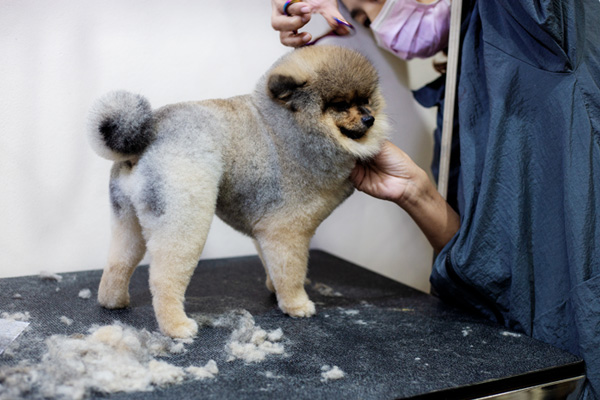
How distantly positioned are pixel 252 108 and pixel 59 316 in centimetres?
61

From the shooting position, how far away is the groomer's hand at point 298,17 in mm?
1008

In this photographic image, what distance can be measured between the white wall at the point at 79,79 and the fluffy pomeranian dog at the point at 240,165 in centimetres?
13

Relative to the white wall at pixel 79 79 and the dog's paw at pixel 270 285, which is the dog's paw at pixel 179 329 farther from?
the dog's paw at pixel 270 285

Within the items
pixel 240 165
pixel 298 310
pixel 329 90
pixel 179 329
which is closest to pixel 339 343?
pixel 298 310

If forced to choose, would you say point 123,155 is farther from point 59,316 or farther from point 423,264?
point 423,264

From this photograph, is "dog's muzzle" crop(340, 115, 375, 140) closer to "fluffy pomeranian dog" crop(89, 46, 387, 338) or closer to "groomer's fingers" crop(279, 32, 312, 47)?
"fluffy pomeranian dog" crop(89, 46, 387, 338)

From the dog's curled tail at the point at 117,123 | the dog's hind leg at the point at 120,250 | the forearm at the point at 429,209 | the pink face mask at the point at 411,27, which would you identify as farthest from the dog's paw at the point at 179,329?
the pink face mask at the point at 411,27

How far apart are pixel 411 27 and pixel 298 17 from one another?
468 millimetres

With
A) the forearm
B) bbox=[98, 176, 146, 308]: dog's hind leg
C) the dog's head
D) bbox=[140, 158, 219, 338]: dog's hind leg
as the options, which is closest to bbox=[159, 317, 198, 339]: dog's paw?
bbox=[140, 158, 219, 338]: dog's hind leg

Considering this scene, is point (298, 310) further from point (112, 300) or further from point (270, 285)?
point (112, 300)

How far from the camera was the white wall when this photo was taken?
968 mm

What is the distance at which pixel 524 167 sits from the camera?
1.06m

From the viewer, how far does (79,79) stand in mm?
1009

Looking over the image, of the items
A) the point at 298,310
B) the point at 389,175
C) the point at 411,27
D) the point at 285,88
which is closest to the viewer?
the point at 285,88
